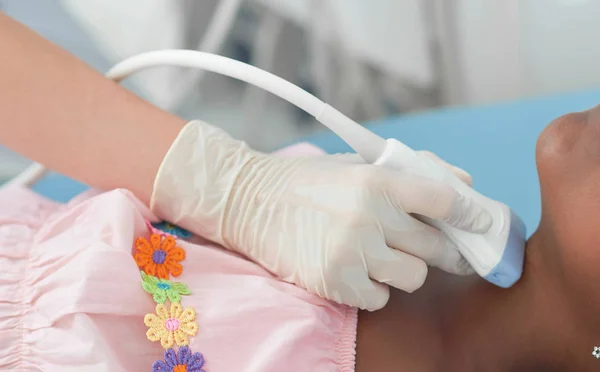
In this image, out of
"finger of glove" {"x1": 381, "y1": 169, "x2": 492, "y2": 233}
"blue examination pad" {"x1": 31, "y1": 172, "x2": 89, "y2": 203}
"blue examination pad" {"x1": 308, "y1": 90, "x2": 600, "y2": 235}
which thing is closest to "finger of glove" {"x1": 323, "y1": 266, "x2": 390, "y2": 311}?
"finger of glove" {"x1": 381, "y1": 169, "x2": 492, "y2": 233}

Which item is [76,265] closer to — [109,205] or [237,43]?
[109,205]

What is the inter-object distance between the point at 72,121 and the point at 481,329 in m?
0.62

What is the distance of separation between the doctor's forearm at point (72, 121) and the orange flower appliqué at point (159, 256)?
0.26 ft

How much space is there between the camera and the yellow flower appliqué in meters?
0.73

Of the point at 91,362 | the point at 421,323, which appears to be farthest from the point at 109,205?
the point at 421,323

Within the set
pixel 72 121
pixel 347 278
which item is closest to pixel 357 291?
pixel 347 278

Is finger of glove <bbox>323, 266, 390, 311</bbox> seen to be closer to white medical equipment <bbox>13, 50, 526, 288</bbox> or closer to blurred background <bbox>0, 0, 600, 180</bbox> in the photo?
white medical equipment <bbox>13, 50, 526, 288</bbox>

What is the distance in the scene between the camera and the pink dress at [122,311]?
72 centimetres

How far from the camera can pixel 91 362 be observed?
0.70 metres

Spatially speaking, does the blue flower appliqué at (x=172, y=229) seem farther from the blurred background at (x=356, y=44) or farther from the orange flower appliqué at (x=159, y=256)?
the blurred background at (x=356, y=44)

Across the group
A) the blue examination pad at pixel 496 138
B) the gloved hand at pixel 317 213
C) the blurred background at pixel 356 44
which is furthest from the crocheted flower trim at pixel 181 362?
the blurred background at pixel 356 44

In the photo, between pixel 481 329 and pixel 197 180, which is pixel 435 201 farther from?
pixel 197 180

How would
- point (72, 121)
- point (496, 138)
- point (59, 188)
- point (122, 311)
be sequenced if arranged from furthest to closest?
point (59, 188), point (496, 138), point (72, 121), point (122, 311)

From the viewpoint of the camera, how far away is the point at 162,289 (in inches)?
29.9
